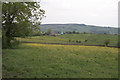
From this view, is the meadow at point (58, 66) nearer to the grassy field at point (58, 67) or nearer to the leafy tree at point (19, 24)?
the grassy field at point (58, 67)

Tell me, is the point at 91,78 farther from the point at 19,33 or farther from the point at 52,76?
the point at 19,33

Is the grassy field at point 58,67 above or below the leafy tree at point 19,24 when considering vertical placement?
below

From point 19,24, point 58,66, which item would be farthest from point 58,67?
point 19,24

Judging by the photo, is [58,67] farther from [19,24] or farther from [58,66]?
[19,24]

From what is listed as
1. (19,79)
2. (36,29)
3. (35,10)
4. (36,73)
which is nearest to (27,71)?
(36,73)

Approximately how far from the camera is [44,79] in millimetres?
11375

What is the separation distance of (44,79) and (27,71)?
279 cm

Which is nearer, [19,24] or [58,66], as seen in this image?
[58,66]

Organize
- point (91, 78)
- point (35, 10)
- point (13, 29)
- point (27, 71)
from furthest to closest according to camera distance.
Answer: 1. point (13, 29)
2. point (35, 10)
3. point (27, 71)
4. point (91, 78)

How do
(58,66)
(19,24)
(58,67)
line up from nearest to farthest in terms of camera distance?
(58,67) < (58,66) < (19,24)

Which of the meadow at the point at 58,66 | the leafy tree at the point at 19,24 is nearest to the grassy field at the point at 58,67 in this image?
the meadow at the point at 58,66

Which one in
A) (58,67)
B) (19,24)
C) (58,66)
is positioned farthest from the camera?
(19,24)

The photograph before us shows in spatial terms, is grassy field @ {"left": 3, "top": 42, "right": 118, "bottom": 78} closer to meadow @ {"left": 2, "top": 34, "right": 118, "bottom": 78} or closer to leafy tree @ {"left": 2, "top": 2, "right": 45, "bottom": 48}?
meadow @ {"left": 2, "top": 34, "right": 118, "bottom": 78}

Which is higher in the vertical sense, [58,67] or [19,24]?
[19,24]
